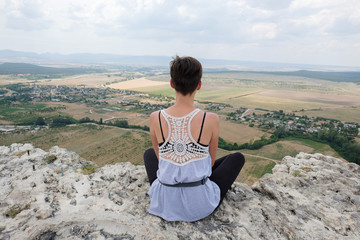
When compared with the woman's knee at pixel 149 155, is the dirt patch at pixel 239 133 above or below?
below

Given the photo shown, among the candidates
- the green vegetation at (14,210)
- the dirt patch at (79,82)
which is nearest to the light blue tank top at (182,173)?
the green vegetation at (14,210)

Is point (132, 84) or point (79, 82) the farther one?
point (79, 82)

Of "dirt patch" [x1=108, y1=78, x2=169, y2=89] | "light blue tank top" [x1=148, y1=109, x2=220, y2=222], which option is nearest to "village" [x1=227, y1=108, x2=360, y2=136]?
"light blue tank top" [x1=148, y1=109, x2=220, y2=222]

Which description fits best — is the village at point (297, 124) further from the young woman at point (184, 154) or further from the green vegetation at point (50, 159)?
the young woman at point (184, 154)

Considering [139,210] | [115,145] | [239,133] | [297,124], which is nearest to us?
[139,210]

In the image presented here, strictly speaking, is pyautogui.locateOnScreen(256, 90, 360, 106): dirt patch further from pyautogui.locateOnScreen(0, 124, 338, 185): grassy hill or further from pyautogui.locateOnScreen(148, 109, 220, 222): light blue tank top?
pyautogui.locateOnScreen(148, 109, 220, 222): light blue tank top

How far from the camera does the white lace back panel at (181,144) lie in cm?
297

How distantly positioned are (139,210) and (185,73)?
8.62ft

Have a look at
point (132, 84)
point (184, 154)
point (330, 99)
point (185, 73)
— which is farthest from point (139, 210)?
point (132, 84)

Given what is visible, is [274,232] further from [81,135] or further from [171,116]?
[81,135]

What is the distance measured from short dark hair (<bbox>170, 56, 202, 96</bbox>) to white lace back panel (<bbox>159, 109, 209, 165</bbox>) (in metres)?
0.40

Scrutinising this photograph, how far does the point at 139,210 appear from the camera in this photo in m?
3.79

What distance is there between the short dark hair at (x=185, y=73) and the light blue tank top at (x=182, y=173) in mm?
411

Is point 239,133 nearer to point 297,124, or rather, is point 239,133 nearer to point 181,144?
point 297,124
